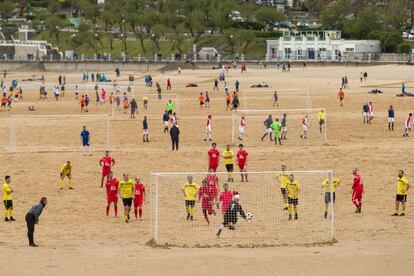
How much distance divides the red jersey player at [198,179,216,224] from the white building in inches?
3317

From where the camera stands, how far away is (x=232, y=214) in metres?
22.0

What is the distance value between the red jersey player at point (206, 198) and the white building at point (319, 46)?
84.2m

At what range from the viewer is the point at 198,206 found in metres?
24.7

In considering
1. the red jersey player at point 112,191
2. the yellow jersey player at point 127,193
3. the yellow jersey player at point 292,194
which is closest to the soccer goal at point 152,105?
the red jersey player at point 112,191

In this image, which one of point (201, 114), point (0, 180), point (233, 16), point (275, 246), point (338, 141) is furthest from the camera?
point (233, 16)

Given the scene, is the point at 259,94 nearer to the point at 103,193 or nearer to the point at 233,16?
the point at 103,193

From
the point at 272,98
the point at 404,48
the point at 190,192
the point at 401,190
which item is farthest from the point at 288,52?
the point at 190,192

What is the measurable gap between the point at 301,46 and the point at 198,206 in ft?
282

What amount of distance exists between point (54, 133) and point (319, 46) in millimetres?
68321

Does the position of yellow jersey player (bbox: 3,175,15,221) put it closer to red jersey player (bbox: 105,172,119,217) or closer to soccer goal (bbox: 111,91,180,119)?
red jersey player (bbox: 105,172,119,217)


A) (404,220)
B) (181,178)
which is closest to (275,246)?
(404,220)

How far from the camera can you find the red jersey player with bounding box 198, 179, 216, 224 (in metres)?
23.0

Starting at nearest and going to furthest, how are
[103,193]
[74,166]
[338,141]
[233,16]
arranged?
1. [103,193]
2. [74,166]
3. [338,141]
4. [233,16]

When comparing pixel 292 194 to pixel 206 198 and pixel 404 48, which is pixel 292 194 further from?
A: pixel 404 48
